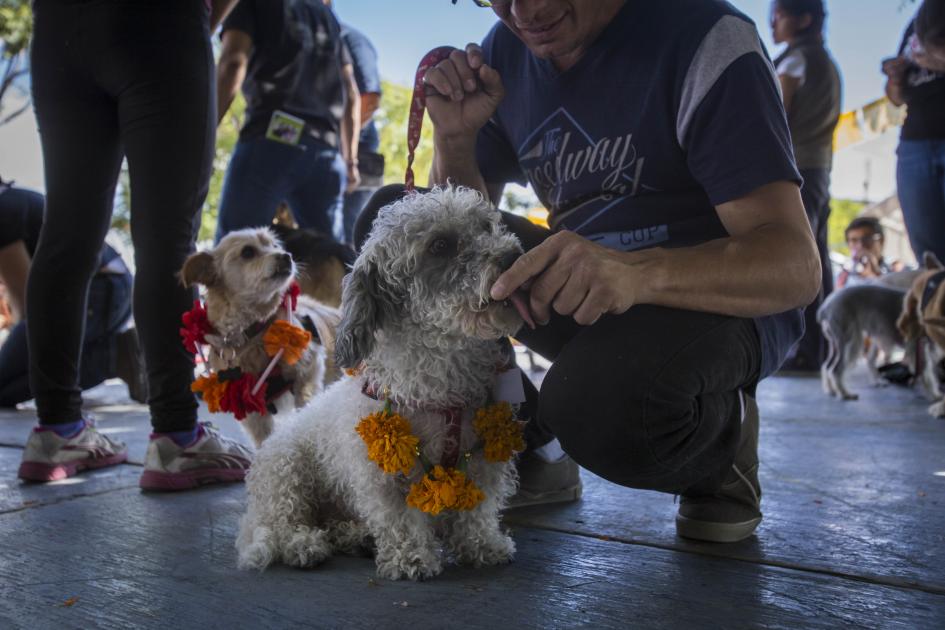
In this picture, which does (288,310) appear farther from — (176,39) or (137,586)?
(137,586)

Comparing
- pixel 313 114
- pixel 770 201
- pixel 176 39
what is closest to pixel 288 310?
pixel 176 39

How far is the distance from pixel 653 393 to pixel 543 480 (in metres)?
0.96

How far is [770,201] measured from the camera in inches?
73.7

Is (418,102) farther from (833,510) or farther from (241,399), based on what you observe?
(833,510)

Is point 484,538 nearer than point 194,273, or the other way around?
point 484,538

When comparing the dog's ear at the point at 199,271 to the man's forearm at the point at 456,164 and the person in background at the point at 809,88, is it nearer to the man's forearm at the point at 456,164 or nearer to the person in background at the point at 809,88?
the man's forearm at the point at 456,164

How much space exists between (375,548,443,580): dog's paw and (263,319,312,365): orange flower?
1.63 m

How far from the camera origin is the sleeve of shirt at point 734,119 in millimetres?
1890

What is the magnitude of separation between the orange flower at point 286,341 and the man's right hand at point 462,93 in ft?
4.42

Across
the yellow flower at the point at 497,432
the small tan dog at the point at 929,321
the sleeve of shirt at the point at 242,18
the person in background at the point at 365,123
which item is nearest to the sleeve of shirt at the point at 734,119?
the yellow flower at the point at 497,432

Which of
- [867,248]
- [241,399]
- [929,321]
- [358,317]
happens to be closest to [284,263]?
[241,399]

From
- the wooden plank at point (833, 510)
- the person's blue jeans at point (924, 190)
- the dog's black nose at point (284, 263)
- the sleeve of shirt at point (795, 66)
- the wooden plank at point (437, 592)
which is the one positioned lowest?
the wooden plank at point (437, 592)

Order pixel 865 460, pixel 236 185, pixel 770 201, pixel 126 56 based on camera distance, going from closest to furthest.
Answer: pixel 770 201
pixel 126 56
pixel 865 460
pixel 236 185

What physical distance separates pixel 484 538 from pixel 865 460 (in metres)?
2.06
